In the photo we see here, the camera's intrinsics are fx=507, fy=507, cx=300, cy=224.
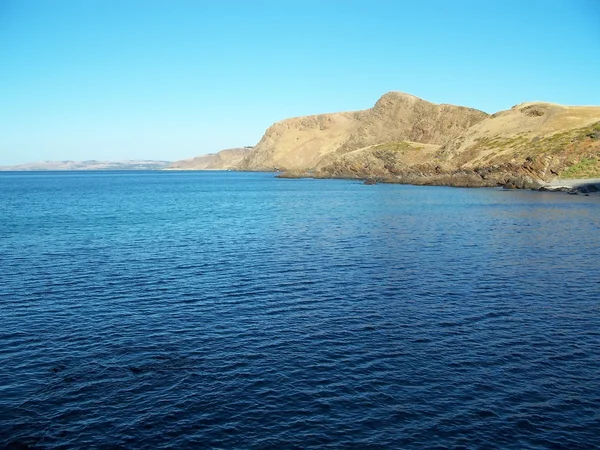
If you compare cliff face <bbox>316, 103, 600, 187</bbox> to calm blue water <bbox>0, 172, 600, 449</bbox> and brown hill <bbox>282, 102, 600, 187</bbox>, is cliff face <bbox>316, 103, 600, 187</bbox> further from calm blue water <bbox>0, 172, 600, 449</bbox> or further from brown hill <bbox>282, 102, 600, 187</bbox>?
calm blue water <bbox>0, 172, 600, 449</bbox>

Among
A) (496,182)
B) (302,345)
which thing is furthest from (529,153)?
(302,345)

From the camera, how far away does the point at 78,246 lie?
188 feet

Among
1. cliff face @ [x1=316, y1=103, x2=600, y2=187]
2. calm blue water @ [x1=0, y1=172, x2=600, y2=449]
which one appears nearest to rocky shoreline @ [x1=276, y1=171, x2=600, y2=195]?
cliff face @ [x1=316, y1=103, x2=600, y2=187]

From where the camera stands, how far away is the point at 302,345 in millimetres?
26984

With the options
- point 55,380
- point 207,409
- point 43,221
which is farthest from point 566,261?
point 43,221

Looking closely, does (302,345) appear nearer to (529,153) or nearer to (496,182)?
(496,182)

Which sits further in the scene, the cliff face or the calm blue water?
the cliff face

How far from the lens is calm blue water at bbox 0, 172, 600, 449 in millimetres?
19047

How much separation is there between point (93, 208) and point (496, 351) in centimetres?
9858

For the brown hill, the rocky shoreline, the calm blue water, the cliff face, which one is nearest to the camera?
the calm blue water

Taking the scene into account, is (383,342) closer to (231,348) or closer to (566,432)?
(231,348)

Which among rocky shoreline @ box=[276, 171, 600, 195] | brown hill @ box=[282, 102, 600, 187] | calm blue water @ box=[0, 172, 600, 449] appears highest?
brown hill @ box=[282, 102, 600, 187]

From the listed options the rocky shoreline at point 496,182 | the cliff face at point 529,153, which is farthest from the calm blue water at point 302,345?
the cliff face at point 529,153

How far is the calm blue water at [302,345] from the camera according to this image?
62.5 feet
